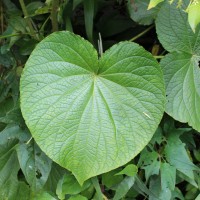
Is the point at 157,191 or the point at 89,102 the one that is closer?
the point at 89,102

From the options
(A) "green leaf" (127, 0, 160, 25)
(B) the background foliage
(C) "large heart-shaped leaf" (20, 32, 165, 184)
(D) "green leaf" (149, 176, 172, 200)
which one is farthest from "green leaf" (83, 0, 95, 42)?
(D) "green leaf" (149, 176, 172, 200)

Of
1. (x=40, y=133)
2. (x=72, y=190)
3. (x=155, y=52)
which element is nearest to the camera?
(x=40, y=133)

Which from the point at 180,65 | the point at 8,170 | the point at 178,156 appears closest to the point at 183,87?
the point at 180,65

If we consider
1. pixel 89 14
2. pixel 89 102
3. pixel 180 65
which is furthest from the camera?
A: pixel 89 14

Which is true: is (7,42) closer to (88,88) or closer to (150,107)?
(88,88)

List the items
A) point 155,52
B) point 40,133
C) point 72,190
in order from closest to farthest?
point 40,133 → point 72,190 → point 155,52

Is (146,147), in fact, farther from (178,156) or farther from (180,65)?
(180,65)

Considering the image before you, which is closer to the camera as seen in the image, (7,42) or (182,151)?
(182,151)

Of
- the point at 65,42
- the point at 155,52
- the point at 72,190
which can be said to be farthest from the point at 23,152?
the point at 155,52
